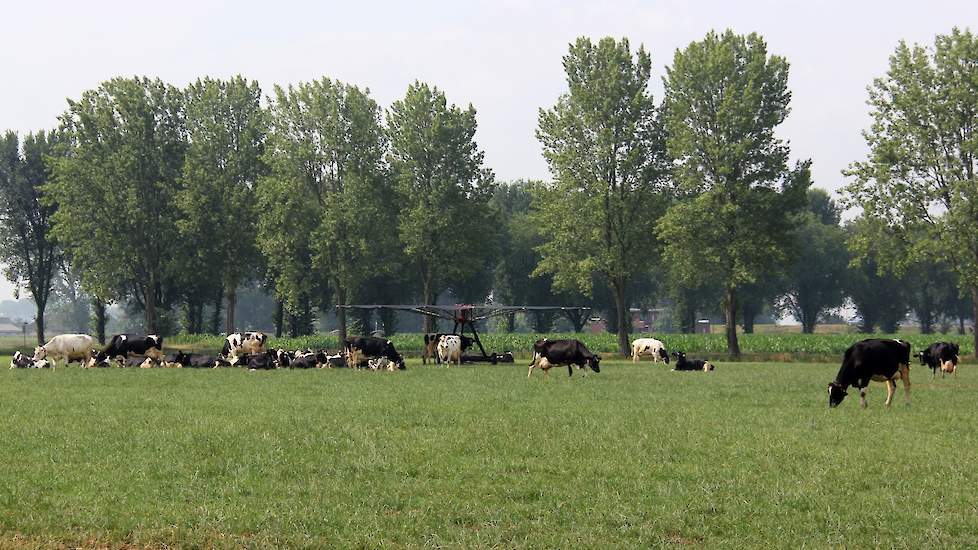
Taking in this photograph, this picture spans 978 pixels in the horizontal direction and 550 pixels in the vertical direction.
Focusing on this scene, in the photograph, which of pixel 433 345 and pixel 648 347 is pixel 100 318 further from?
pixel 648 347

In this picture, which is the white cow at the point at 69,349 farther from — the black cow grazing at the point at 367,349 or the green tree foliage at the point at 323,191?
the green tree foliage at the point at 323,191

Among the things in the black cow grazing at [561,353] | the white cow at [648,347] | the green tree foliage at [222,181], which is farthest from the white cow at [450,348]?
the green tree foliage at [222,181]

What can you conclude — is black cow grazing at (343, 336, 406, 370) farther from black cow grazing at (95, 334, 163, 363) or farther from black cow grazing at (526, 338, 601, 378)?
black cow grazing at (95, 334, 163, 363)

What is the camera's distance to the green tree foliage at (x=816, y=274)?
119 metres

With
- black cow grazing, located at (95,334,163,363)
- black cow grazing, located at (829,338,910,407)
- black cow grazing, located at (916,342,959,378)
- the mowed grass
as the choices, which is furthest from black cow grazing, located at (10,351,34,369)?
black cow grazing, located at (916,342,959,378)

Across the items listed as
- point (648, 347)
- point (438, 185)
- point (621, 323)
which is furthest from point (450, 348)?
point (438, 185)

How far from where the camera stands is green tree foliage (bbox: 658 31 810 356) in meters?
62.8

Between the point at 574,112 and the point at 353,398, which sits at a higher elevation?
the point at 574,112

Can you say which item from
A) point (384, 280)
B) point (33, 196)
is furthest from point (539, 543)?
point (33, 196)

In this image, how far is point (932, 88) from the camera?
5931cm

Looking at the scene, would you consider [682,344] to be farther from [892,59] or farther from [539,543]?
[539,543]

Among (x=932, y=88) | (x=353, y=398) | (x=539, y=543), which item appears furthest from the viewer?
(x=932, y=88)

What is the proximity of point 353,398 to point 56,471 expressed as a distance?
12.9 metres

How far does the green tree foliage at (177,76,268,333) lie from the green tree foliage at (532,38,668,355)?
26017mm
